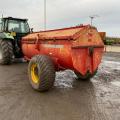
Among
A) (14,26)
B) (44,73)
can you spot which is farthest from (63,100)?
(14,26)

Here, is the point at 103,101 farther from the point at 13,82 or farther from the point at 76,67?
the point at 13,82

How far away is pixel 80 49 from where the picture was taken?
765 cm

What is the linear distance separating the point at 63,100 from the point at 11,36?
260 inches

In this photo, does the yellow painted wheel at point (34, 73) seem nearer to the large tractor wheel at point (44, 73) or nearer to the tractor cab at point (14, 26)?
the large tractor wheel at point (44, 73)

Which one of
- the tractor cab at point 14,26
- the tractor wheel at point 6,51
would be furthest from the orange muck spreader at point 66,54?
the tractor cab at point 14,26

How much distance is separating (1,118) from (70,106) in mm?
1684

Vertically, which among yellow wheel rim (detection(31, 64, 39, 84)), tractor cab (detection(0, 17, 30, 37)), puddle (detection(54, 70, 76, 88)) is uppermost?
tractor cab (detection(0, 17, 30, 37))

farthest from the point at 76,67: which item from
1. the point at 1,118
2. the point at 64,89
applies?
the point at 1,118

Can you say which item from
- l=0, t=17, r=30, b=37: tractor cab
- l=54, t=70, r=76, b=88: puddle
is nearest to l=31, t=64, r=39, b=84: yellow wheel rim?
l=54, t=70, r=76, b=88: puddle

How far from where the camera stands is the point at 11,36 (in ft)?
41.9

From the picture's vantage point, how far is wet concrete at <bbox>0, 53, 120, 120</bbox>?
5758 millimetres

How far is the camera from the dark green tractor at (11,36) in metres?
12.5

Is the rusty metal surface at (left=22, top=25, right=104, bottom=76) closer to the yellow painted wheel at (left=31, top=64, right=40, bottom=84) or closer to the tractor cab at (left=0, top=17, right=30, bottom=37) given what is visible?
the yellow painted wheel at (left=31, top=64, right=40, bottom=84)

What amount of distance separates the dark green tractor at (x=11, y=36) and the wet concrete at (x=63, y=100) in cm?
260
